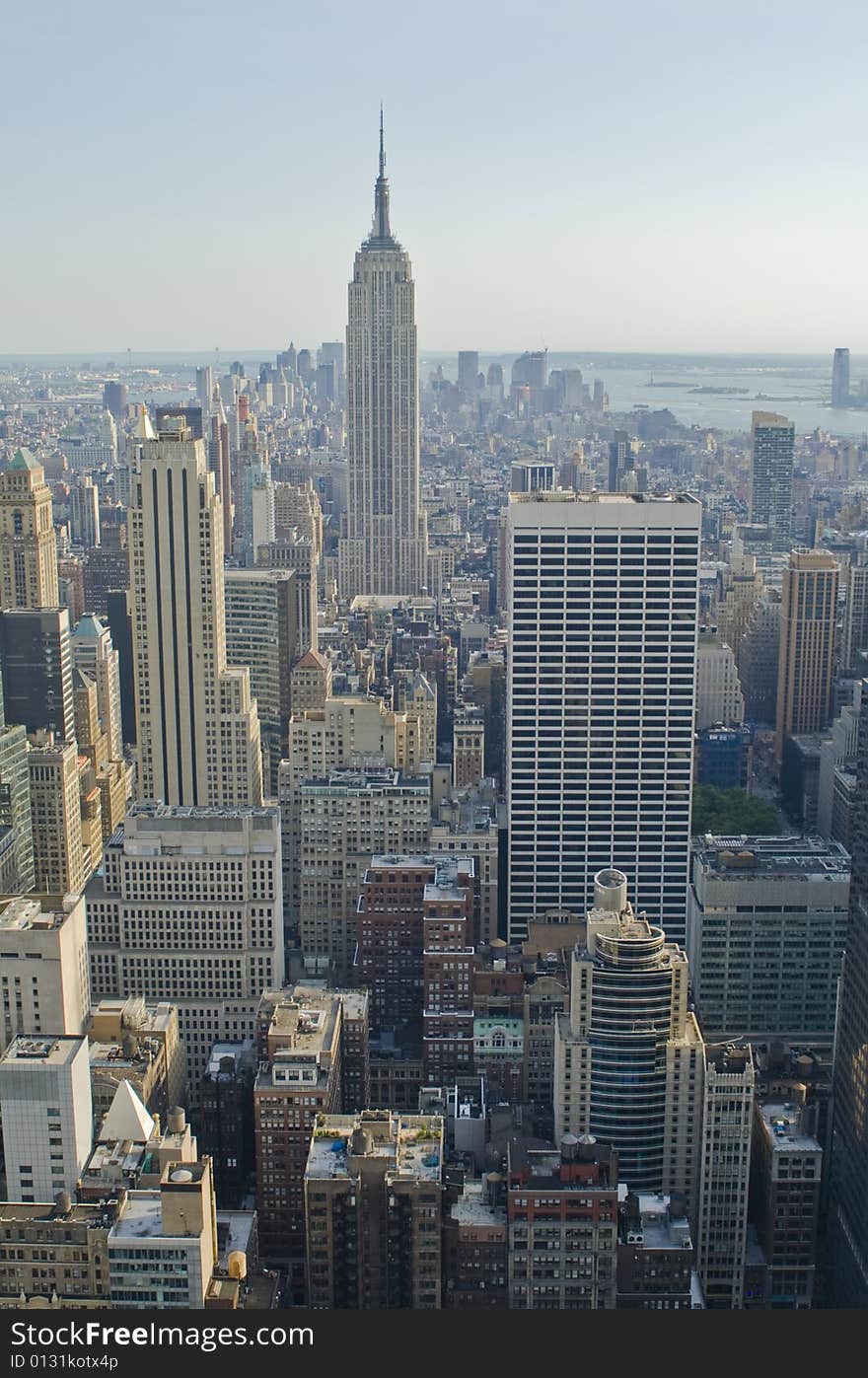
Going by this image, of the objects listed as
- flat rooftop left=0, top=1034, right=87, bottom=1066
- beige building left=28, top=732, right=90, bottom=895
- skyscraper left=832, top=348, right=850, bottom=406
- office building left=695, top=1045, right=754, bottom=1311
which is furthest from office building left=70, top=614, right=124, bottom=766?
office building left=695, top=1045, right=754, bottom=1311

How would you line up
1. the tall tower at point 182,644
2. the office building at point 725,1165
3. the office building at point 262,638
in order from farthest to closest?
the office building at point 262,638, the tall tower at point 182,644, the office building at point 725,1165

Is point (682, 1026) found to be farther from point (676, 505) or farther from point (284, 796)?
point (284, 796)

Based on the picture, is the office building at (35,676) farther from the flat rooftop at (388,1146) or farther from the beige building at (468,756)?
the flat rooftop at (388,1146)

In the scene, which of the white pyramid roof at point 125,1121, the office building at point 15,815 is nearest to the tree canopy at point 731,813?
the office building at point 15,815

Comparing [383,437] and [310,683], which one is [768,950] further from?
[383,437]

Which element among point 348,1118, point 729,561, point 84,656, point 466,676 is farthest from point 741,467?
point 348,1118

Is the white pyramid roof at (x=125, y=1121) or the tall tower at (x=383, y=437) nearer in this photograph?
the white pyramid roof at (x=125, y=1121)

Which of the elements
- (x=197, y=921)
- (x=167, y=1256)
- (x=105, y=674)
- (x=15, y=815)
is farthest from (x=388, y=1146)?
(x=105, y=674)
